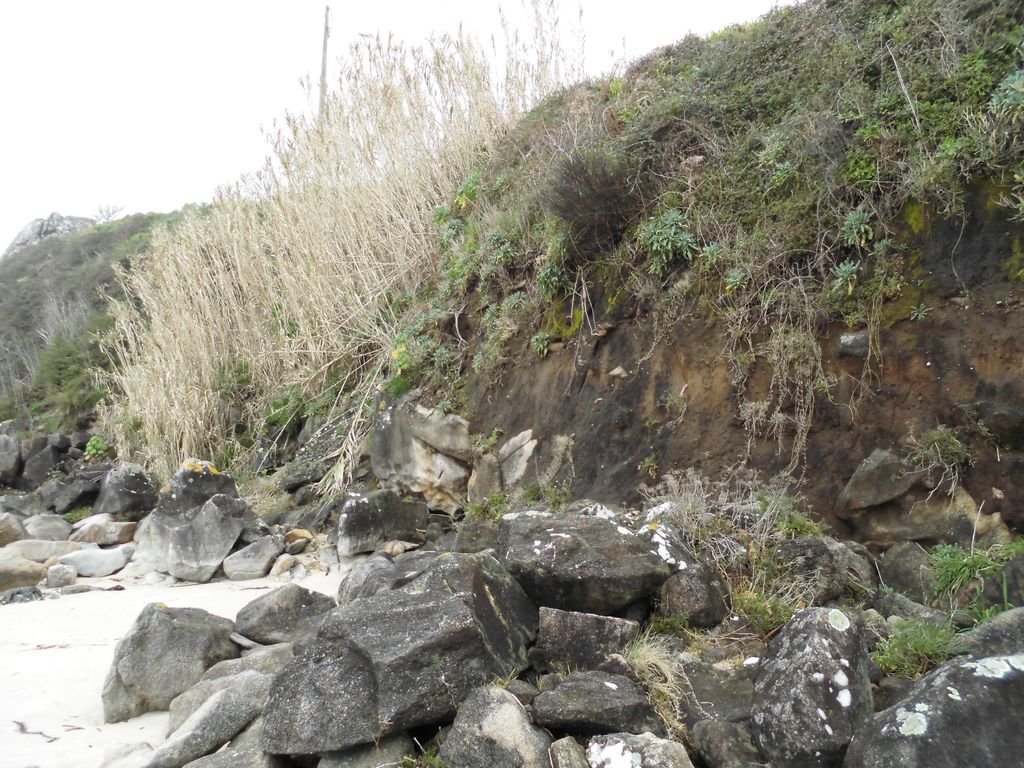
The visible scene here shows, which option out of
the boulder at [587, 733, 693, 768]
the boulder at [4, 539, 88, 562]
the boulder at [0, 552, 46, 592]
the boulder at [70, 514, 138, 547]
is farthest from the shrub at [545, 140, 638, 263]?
the boulder at [70, 514, 138, 547]

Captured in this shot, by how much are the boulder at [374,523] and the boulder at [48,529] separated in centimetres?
472

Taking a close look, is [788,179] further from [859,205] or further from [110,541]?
[110,541]

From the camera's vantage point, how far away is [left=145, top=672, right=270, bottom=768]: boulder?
339 centimetres

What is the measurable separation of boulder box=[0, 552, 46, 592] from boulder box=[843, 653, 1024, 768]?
7645mm

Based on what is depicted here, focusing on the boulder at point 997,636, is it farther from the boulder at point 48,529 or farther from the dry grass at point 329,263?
the boulder at point 48,529

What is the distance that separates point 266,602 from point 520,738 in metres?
2.64

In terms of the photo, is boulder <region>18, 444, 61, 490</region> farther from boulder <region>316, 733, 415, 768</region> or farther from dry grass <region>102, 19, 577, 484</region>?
boulder <region>316, 733, 415, 768</region>

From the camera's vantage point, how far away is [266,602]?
495 centimetres

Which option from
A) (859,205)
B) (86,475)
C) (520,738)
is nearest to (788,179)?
(859,205)

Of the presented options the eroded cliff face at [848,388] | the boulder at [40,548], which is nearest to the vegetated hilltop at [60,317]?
the boulder at [40,548]

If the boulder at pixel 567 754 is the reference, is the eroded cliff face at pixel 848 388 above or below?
above

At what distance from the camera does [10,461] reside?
13539 millimetres

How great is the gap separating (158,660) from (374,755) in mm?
1975

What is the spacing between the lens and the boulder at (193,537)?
295 inches
